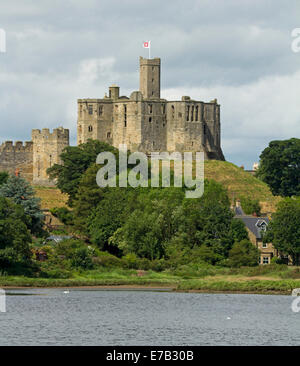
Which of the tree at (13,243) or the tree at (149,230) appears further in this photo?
the tree at (149,230)

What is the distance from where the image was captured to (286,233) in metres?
94.3

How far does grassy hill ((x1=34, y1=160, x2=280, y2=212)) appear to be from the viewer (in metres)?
133

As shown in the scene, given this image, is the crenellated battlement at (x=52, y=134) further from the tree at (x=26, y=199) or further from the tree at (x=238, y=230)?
the tree at (x=238, y=230)

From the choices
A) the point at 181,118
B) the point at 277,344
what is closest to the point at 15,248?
the point at 277,344

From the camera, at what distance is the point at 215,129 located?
501 ft

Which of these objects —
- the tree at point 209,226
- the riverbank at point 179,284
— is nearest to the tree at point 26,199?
the tree at point 209,226

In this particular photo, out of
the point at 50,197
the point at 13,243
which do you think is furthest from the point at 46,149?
the point at 13,243

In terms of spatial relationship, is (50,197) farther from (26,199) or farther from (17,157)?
(26,199)

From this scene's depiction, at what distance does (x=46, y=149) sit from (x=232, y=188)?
81.2 feet

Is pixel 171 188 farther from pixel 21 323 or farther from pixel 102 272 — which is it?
pixel 21 323

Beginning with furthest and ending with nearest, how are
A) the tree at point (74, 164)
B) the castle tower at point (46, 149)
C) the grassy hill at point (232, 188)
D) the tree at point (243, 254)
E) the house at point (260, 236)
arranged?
the castle tower at point (46, 149), the grassy hill at point (232, 188), the tree at point (74, 164), the house at point (260, 236), the tree at point (243, 254)

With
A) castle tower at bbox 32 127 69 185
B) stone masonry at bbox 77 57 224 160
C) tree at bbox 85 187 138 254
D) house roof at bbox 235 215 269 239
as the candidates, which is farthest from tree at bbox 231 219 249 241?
castle tower at bbox 32 127 69 185

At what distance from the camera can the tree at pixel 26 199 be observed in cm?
10088

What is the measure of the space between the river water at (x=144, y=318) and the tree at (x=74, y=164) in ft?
143
